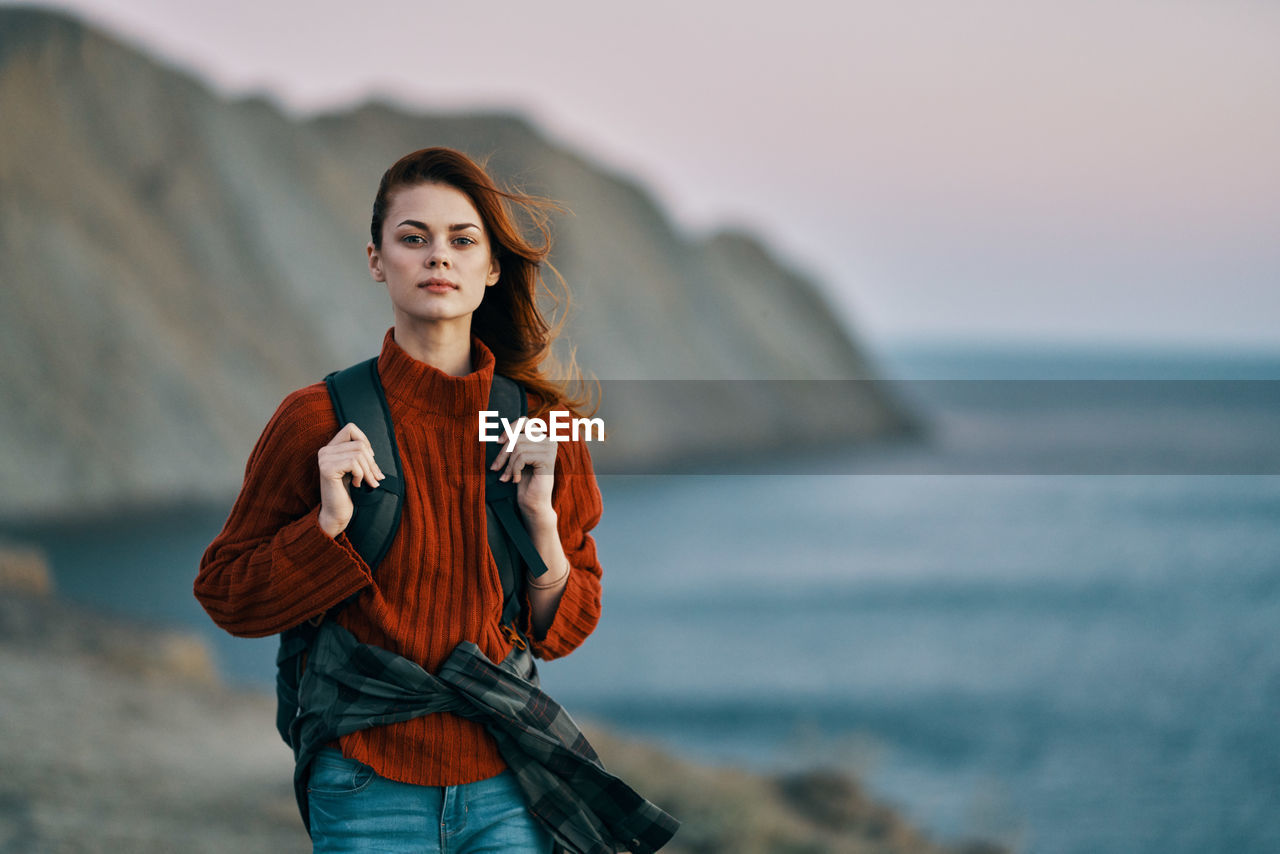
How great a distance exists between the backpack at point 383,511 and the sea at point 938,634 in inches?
458

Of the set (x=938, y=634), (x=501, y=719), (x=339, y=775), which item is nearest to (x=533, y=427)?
(x=501, y=719)

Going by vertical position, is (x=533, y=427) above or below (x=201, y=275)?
below

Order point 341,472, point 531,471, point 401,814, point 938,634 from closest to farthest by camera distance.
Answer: point 341,472 < point 401,814 < point 531,471 < point 938,634

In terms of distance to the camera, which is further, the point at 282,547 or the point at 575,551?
the point at 575,551

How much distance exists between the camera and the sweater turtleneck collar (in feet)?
6.98

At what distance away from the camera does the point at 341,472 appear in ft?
6.29

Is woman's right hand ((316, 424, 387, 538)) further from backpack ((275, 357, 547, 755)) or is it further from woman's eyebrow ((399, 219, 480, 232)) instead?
woman's eyebrow ((399, 219, 480, 232))

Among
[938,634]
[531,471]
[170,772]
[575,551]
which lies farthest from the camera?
[938,634]

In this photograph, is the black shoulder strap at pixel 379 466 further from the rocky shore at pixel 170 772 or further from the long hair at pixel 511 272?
the rocky shore at pixel 170 772

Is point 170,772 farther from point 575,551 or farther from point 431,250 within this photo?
point 431,250

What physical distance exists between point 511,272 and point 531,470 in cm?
44

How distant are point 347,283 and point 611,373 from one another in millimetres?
9650

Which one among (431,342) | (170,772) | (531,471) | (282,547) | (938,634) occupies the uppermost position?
(938,634)

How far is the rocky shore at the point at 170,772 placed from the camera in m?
6.75
